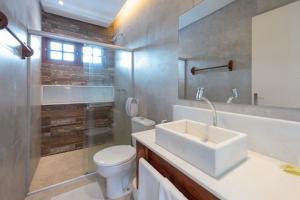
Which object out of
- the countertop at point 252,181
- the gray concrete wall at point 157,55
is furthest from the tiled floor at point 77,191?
the countertop at point 252,181

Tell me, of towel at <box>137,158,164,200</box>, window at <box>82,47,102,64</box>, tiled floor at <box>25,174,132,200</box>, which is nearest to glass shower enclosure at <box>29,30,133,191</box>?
window at <box>82,47,102,64</box>

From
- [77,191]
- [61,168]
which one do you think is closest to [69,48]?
[61,168]

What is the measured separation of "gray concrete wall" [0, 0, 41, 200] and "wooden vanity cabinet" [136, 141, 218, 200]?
3.20 ft

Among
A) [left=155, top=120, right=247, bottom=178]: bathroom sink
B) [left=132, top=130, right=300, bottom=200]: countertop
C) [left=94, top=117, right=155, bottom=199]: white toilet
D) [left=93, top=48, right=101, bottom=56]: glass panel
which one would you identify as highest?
[left=93, top=48, right=101, bottom=56]: glass panel

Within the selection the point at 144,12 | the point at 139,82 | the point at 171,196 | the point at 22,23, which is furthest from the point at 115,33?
the point at 171,196

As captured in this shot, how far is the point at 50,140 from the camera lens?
264 cm

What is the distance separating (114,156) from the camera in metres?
1.63

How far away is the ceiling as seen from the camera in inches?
93.9

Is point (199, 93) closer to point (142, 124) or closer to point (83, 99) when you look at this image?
point (142, 124)

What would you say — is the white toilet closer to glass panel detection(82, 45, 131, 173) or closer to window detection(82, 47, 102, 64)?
glass panel detection(82, 45, 131, 173)

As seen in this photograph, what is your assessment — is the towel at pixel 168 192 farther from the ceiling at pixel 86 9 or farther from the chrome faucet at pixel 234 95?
the ceiling at pixel 86 9

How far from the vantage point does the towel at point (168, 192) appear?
0.73m

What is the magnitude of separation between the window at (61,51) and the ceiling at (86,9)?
1.72 feet

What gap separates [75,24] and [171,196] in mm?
3323
